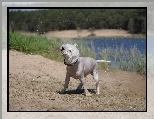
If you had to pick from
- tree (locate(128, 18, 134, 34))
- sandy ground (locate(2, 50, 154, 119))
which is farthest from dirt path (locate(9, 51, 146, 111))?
tree (locate(128, 18, 134, 34))

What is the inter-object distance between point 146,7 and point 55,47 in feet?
4.22

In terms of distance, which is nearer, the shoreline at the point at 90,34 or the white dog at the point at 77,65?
the white dog at the point at 77,65

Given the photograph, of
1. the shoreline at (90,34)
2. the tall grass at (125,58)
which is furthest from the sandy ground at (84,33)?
the tall grass at (125,58)

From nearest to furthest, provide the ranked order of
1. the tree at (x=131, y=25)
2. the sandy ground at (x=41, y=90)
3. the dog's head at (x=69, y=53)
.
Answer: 1. the dog's head at (x=69, y=53)
2. the sandy ground at (x=41, y=90)
3. the tree at (x=131, y=25)

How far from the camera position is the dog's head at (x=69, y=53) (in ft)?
22.9

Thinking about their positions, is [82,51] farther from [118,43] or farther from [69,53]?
[118,43]

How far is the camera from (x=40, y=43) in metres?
7.35

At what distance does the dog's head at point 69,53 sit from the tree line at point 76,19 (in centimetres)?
36

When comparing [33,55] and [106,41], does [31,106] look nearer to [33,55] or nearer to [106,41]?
[33,55]

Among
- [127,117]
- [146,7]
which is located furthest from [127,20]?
[127,117]

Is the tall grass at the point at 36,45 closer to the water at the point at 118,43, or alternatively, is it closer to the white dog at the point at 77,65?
the white dog at the point at 77,65

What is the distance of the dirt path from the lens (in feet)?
23.6

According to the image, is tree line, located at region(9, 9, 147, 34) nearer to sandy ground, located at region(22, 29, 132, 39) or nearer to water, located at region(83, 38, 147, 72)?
sandy ground, located at region(22, 29, 132, 39)

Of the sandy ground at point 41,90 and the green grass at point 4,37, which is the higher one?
the green grass at point 4,37
